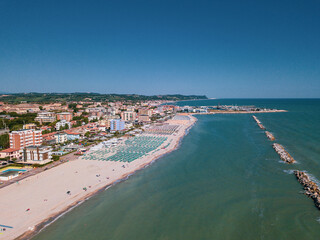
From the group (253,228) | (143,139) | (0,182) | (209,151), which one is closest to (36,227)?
(0,182)

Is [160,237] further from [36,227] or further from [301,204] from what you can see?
[301,204]

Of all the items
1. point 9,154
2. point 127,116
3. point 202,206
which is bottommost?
point 202,206

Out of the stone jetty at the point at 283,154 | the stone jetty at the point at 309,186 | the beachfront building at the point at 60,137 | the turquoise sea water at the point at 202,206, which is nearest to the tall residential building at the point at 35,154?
the beachfront building at the point at 60,137

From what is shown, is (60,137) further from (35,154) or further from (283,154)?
(283,154)

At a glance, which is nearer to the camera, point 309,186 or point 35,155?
point 309,186

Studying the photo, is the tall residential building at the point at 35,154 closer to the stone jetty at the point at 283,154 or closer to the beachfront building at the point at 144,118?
the stone jetty at the point at 283,154

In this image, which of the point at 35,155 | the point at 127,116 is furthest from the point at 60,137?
the point at 127,116
